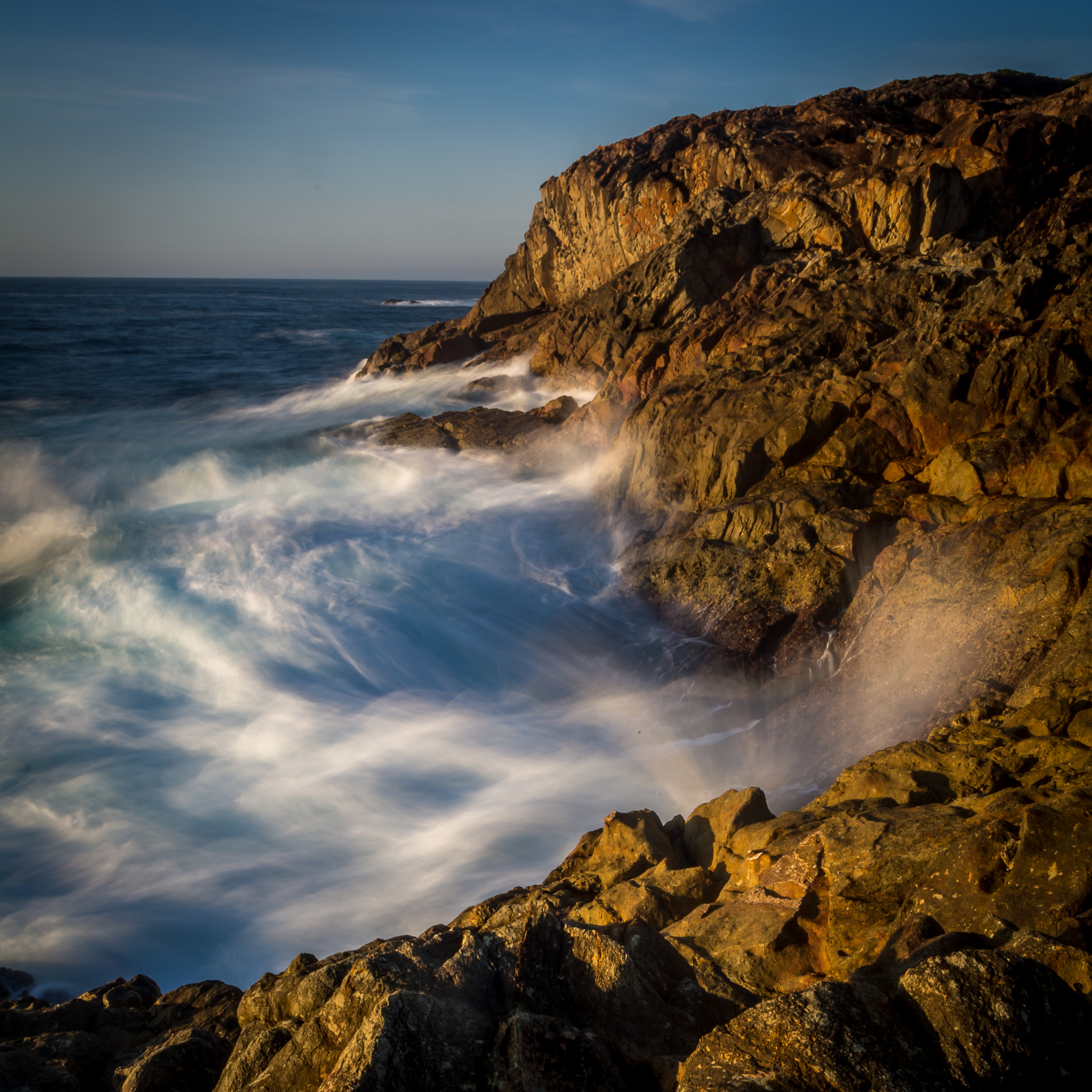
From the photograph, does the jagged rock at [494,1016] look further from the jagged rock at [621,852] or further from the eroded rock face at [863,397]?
the eroded rock face at [863,397]

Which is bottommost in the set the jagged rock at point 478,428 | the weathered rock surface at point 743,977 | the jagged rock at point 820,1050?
the weathered rock surface at point 743,977

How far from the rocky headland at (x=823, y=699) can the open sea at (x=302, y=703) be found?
129cm

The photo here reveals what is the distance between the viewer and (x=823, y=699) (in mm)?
9609

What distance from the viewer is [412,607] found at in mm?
14719

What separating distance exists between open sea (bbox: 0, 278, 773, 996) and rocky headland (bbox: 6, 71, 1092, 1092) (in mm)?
1288

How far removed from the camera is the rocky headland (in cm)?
308

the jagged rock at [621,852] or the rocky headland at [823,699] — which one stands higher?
the rocky headland at [823,699]

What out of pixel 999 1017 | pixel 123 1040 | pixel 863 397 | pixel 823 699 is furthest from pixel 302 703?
pixel 999 1017

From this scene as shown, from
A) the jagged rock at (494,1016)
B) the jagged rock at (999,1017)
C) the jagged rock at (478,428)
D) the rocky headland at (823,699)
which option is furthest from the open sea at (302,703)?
the jagged rock at (999,1017)

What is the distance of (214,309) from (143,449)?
64.5 meters

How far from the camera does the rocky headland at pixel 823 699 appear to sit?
3082 millimetres

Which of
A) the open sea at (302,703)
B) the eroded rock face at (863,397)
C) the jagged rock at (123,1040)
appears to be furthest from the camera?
the eroded rock face at (863,397)

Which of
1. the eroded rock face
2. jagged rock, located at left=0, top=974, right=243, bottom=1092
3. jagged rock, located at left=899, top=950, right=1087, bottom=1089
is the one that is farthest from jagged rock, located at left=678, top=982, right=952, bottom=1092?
the eroded rock face

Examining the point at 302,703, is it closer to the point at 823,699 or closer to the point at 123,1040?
the point at 123,1040
